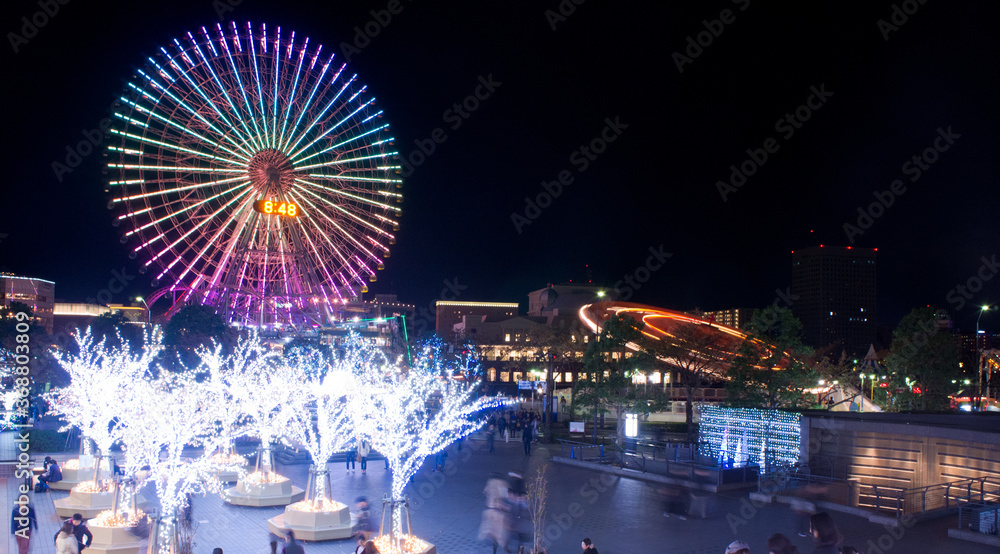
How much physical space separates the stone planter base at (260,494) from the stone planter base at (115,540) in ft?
15.9

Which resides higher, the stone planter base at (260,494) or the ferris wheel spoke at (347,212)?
the ferris wheel spoke at (347,212)

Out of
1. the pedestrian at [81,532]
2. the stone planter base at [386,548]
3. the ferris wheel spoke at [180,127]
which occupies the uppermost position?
the ferris wheel spoke at [180,127]

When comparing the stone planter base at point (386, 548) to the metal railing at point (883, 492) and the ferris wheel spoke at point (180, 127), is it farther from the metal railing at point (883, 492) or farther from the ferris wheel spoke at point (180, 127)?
the ferris wheel spoke at point (180, 127)

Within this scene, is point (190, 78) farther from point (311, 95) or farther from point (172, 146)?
point (311, 95)

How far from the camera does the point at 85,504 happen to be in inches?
703

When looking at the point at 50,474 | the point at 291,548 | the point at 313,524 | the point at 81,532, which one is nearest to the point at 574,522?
the point at 313,524

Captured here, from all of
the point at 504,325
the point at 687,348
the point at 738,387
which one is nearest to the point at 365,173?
the point at 687,348

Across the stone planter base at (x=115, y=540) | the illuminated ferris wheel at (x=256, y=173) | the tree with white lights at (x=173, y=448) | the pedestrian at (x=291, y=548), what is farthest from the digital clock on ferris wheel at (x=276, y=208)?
the pedestrian at (x=291, y=548)

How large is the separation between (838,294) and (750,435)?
184505 mm

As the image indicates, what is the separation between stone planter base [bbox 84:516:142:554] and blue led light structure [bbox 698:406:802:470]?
16696 mm

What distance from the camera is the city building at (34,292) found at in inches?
3725

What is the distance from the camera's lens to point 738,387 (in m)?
30.0

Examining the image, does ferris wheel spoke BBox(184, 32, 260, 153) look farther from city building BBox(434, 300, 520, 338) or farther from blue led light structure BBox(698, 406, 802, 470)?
city building BBox(434, 300, 520, 338)

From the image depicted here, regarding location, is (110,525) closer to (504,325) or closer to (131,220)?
(131,220)
